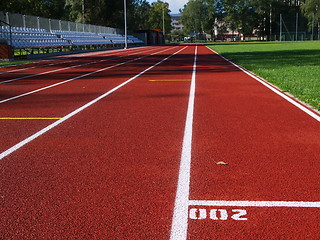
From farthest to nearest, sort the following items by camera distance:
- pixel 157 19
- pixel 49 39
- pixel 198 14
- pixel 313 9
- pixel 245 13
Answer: pixel 198 14
pixel 157 19
pixel 245 13
pixel 313 9
pixel 49 39

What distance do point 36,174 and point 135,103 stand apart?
4341 millimetres

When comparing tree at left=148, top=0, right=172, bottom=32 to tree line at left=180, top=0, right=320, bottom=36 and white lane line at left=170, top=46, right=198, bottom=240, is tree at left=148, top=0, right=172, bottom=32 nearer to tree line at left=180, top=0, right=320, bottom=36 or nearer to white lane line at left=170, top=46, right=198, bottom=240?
tree line at left=180, top=0, right=320, bottom=36

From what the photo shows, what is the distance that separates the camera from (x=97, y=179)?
3764mm

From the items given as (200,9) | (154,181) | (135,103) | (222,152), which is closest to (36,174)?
(154,181)

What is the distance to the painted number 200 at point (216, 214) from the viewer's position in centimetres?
292

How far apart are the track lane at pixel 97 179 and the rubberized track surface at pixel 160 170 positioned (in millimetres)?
10

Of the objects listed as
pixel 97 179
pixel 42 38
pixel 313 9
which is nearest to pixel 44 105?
pixel 97 179

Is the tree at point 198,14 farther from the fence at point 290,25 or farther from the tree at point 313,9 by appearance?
the tree at point 313,9

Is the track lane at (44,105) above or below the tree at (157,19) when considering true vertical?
below

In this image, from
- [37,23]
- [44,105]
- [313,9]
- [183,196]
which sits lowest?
[183,196]

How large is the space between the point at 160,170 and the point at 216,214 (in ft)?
3.76

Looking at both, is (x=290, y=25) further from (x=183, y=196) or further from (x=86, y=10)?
(x=183, y=196)

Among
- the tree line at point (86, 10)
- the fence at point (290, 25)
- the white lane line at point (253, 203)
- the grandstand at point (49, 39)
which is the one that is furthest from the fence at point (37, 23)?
the fence at point (290, 25)

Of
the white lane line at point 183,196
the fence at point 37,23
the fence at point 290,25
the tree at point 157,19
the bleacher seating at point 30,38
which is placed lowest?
the white lane line at point 183,196
